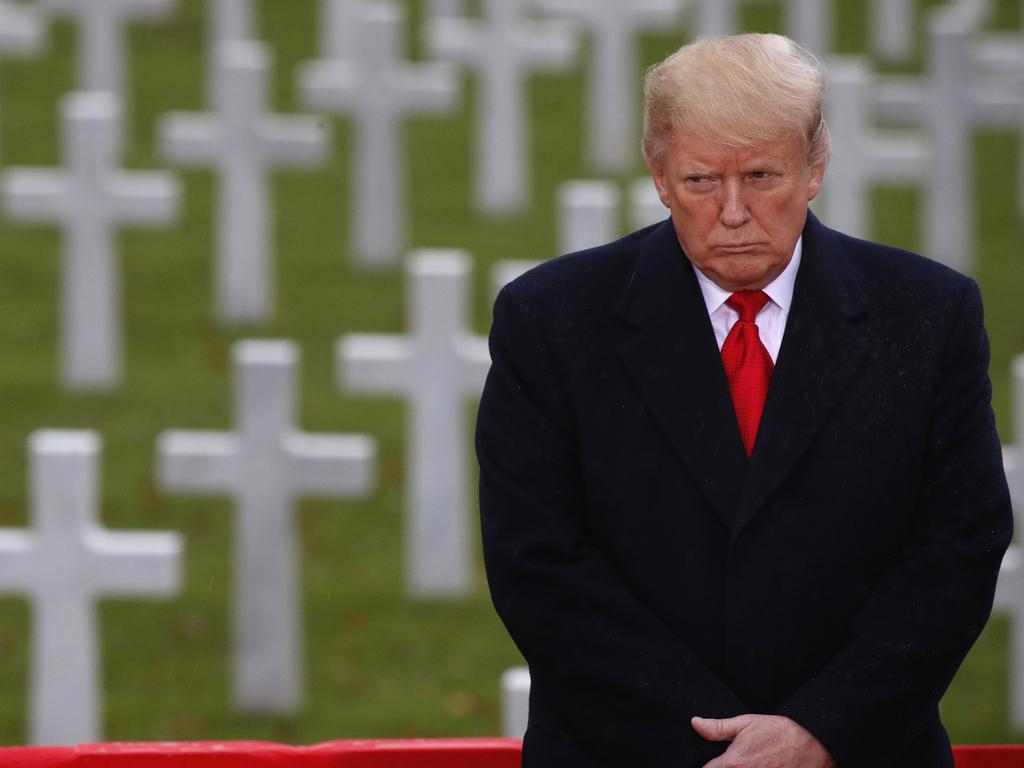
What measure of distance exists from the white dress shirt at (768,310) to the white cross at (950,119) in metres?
7.55

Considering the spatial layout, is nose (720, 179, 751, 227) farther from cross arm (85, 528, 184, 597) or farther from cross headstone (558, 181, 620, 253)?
cross headstone (558, 181, 620, 253)

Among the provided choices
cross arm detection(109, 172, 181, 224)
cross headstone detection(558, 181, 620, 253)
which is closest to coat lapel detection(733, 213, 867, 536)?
cross headstone detection(558, 181, 620, 253)

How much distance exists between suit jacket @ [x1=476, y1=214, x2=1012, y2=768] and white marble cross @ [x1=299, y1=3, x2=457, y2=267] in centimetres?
762

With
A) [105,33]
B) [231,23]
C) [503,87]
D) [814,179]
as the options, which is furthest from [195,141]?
[814,179]

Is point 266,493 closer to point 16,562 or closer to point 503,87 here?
point 16,562

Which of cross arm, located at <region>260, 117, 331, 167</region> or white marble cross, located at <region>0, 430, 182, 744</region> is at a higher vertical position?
cross arm, located at <region>260, 117, 331, 167</region>

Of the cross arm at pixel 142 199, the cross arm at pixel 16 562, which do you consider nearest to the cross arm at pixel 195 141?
the cross arm at pixel 142 199

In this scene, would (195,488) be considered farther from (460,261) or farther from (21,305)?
(21,305)

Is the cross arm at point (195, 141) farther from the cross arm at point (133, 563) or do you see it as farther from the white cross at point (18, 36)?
the cross arm at point (133, 563)

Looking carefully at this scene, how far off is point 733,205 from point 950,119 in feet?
25.8

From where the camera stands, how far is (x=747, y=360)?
10.5 feet

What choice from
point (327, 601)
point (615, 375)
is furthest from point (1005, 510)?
point (327, 601)

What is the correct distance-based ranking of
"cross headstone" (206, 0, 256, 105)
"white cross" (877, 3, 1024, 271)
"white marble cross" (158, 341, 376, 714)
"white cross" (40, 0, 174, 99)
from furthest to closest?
1. "cross headstone" (206, 0, 256, 105)
2. "white cross" (40, 0, 174, 99)
3. "white cross" (877, 3, 1024, 271)
4. "white marble cross" (158, 341, 376, 714)

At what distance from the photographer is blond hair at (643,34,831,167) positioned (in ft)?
9.68
